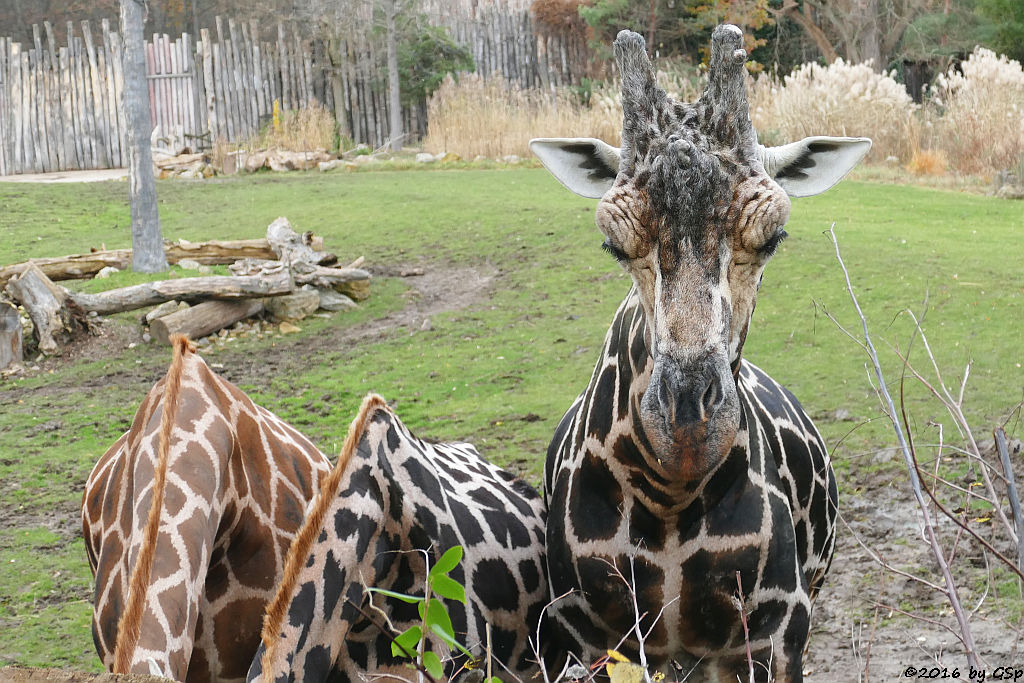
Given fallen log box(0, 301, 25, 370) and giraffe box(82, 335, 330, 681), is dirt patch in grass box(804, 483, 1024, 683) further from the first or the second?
fallen log box(0, 301, 25, 370)

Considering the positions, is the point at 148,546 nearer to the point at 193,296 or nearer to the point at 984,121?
the point at 193,296

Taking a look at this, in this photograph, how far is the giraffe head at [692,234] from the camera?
255 centimetres

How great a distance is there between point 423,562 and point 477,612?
14.5 inches

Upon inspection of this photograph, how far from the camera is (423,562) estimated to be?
9.24ft

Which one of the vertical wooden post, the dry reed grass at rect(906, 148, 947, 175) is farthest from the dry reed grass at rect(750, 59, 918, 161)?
the vertical wooden post

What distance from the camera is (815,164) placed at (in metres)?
3.07

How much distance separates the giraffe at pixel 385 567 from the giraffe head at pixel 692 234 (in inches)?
27.6

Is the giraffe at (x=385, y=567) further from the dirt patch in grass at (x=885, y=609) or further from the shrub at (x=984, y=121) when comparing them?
the shrub at (x=984, y=121)

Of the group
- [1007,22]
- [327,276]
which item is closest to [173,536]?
[327,276]

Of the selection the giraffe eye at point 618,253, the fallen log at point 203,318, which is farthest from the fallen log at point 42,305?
the giraffe eye at point 618,253

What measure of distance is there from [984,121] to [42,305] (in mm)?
12913

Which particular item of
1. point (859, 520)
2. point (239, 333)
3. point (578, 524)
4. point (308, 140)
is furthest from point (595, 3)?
point (578, 524)

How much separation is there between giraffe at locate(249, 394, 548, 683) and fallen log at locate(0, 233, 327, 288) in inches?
319

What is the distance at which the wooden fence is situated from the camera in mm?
21375
